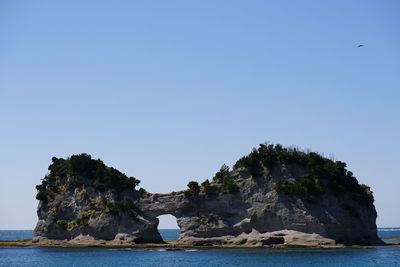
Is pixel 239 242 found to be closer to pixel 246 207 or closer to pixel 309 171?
pixel 246 207

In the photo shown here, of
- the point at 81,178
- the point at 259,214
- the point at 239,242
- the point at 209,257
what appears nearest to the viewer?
the point at 209,257

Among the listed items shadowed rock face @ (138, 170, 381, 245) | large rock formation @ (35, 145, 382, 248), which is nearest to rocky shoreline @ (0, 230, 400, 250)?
large rock formation @ (35, 145, 382, 248)

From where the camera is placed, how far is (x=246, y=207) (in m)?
90.1

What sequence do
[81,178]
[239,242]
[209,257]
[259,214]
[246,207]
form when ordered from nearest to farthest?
1. [209,257]
2. [239,242]
3. [259,214]
4. [246,207]
5. [81,178]

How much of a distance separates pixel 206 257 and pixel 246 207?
789 inches

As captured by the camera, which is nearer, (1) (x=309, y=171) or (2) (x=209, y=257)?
(2) (x=209, y=257)

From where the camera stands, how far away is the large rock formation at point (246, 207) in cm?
8725

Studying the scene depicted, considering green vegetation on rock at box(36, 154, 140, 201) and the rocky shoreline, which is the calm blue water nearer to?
the rocky shoreline

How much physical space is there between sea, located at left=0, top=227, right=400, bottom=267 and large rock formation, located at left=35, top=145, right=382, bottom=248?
6309 mm

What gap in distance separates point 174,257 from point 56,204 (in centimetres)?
3317


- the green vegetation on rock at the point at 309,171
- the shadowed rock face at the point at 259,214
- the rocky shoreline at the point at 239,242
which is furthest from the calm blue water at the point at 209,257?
Answer: the green vegetation on rock at the point at 309,171

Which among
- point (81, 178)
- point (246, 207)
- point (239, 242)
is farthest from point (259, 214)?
point (81, 178)

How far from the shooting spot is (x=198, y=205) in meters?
92.8

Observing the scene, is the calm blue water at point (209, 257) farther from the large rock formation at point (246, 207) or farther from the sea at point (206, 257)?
the large rock formation at point (246, 207)
